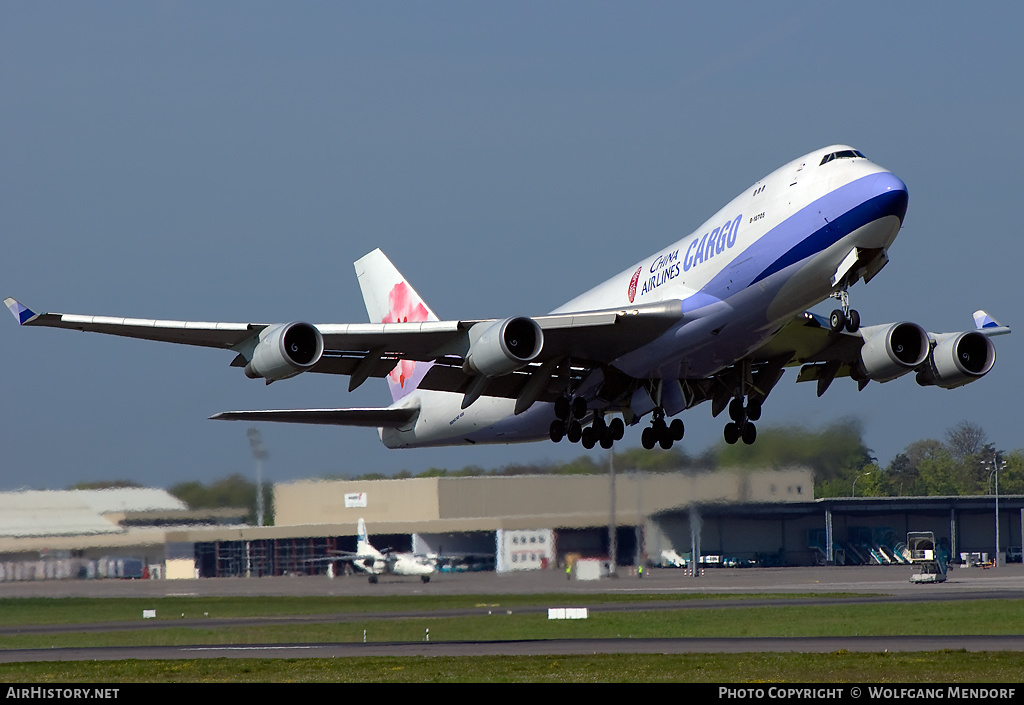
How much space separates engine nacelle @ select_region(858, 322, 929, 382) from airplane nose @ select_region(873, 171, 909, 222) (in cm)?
676

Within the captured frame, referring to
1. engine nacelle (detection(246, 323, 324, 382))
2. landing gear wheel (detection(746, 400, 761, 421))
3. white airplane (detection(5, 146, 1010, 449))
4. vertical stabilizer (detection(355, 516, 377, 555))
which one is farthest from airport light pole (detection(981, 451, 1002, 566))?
engine nacelle (detection(246, 323, 324, 382))

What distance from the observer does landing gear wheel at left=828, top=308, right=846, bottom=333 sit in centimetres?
2698

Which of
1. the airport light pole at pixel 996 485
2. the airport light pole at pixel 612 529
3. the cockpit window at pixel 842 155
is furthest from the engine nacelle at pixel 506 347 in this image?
the airport light pole at pixel 996 485

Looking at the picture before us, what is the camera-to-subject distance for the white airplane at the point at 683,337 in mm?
26531

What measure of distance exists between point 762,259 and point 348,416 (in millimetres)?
16551

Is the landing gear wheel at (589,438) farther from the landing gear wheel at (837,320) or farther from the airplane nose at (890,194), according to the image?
the airplane nose at (890,194)

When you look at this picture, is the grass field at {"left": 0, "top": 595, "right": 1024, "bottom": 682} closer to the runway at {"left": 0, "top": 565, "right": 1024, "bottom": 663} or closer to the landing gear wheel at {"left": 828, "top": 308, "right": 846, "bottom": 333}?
the runway at {"left": 0, "top": 565, "right": 1024, "bottom": 663}

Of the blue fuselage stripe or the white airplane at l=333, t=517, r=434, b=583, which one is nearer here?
the blue fuselage stripe

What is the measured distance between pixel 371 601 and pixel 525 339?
29.1 meters

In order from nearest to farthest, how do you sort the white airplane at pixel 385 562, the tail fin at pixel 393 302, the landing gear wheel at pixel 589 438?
the landing gear wheel at pixel 589 438 < the tail fin at pixel 393 302 < the white airplane at pixel 385 562

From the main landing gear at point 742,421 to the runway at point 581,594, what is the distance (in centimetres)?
632

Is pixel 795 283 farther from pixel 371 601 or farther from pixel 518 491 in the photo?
pixel 371 601

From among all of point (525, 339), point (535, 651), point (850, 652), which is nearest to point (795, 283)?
point (525, 339)

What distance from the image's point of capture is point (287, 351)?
27.9 m
